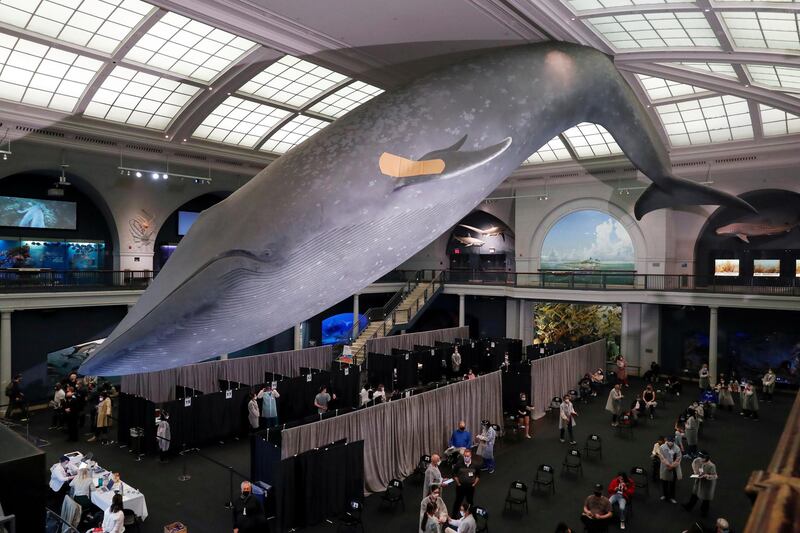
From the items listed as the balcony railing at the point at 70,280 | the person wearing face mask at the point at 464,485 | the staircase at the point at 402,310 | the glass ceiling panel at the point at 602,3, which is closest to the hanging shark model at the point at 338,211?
the glass ceiling panel at the point at 602,3

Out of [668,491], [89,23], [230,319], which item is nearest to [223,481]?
[668,491]

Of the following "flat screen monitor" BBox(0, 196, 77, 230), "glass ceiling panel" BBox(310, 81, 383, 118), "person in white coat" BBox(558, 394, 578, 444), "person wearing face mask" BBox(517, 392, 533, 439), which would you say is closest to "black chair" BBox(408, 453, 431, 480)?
"person wearing face mask" BBox(517, 392, 533, 439)

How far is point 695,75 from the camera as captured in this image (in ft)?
27.8

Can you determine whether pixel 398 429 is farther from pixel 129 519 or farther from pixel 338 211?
pixel 338 211

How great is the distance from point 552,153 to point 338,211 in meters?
26.8

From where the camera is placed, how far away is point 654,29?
8.96 metres

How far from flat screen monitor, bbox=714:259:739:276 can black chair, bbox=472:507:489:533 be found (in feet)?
69.7

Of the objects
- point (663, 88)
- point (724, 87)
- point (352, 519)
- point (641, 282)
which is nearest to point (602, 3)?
point (724, 87)

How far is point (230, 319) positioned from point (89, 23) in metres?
17.6

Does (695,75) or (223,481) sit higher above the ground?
(695,75)

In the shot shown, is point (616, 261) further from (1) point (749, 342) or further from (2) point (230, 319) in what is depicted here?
(2) point (230, 319)

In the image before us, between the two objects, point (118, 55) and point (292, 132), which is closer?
point (118, 55)

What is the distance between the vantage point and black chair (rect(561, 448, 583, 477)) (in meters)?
12.1

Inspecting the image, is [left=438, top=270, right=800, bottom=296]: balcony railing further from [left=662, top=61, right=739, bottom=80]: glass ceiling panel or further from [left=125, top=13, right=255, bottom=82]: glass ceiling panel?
[left=125, top=13, right=255, bottom=82]: glass ceiling panel
